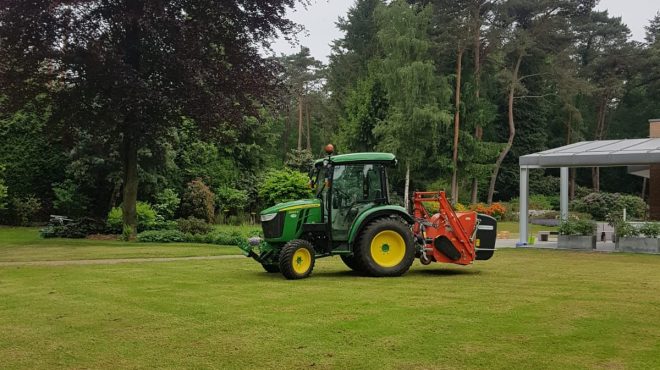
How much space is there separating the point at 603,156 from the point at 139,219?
14.8 m

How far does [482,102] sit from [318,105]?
72.8 feet

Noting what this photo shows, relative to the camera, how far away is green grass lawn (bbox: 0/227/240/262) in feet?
46.2

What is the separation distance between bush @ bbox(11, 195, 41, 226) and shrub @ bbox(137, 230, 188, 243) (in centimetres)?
739

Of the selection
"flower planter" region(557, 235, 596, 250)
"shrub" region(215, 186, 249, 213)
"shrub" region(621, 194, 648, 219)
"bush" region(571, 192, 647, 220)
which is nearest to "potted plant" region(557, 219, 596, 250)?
"flower planter" region(557, 235, 596, 250)

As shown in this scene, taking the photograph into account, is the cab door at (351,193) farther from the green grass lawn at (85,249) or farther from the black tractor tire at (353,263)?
the green grass lawn at (85,249)

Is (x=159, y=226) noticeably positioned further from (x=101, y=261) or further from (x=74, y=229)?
(x=101, y=261)

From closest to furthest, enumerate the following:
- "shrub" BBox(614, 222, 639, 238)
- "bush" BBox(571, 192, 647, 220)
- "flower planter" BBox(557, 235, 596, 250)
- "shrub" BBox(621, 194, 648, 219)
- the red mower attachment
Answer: the red mower attachment < "shrub" BBox(614, 222, 639, 238) < "flower planter" BBox(557, 235, 596, 250) < "shrub" BBox(621, 194, 648, 219) < "bush" BBox(571, 192, 647, 220)

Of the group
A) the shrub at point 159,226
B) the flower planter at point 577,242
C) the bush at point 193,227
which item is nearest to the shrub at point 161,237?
the shrub at point 159,226

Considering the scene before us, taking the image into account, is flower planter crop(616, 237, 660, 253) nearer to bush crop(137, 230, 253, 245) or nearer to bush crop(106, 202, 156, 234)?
bush crop(137, 230, 253, 245)

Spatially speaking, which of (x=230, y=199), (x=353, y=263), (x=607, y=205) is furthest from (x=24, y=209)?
(x=607, y=205)

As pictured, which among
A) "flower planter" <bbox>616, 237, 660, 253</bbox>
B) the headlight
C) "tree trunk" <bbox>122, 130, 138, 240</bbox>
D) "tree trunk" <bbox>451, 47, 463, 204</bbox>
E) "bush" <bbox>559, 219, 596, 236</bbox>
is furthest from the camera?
"tree trunk" <bbox>451, 47, 463, 204</bbox>

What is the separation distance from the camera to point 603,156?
17.3 metres

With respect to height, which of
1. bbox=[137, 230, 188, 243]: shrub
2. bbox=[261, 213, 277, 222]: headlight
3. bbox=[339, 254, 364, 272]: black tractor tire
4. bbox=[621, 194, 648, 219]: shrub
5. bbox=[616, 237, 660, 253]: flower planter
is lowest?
bbox=[339, 254, 364, 272]: black tractor tire

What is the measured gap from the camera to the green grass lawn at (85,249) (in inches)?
554
